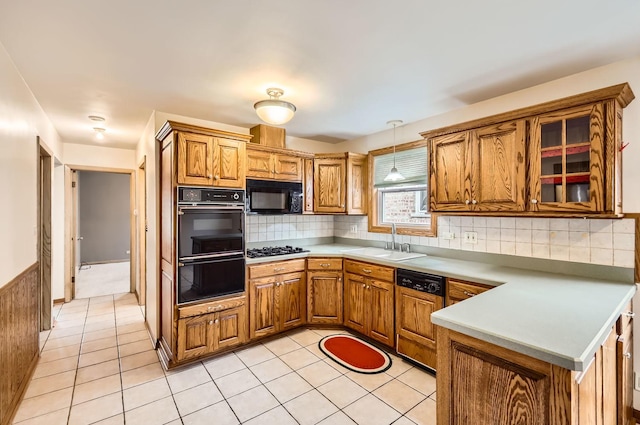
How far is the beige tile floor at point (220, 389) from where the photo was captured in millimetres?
2117

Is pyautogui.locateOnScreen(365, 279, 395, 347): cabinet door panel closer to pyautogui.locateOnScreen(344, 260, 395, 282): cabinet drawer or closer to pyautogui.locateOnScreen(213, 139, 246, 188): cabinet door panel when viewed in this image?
pyautogui.locateOnScreen(344, 260, 395, 282): cabinet drawer

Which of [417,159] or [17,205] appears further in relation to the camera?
[417,159]

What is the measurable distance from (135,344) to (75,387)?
797 millimetres

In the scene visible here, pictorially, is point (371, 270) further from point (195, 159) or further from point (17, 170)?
point (17, 170)

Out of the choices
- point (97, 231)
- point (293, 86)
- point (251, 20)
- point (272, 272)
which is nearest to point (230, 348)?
point (272, 272)

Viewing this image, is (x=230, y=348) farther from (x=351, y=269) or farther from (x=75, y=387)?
(x=351, y=269)

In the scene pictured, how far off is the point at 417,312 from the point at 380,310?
0.46 metres

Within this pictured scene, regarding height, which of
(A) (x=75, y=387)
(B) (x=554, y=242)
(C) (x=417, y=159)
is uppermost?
(C) (x=417, y=159)

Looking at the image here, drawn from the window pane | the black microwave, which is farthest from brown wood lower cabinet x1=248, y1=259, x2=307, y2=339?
the window pane

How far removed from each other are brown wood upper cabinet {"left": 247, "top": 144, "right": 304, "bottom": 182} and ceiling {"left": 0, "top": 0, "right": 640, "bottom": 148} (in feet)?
1.87

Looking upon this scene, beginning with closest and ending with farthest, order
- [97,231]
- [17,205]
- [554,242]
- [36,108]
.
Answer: [17,205], [554,242], [36,108], [97,231]

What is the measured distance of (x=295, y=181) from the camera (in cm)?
375

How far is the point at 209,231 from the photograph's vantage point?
2.86 m

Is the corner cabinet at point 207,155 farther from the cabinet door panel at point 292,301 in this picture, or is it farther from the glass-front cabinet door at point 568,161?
the glass-front cabinet door at point 568,161
